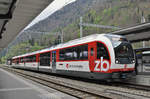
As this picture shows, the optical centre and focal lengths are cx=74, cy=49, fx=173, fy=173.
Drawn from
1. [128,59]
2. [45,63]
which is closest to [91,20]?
[45,63]

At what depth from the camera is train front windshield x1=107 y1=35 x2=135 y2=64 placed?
32.8 feet

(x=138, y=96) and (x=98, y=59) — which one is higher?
(x=98, y=59)

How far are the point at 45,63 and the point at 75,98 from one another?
40.9 feet

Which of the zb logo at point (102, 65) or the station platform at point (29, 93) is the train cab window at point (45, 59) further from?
the zb logo at point (102, 65)

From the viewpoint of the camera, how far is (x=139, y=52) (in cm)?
1445

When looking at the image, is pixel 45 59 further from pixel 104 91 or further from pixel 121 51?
pixel 104 91

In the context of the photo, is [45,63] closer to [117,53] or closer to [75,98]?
[117,53]

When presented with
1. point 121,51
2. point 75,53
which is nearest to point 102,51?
point 121,51

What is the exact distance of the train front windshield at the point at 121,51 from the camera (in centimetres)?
999

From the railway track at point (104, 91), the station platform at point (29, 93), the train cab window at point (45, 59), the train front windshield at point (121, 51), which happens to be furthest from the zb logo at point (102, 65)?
the train cab window at point (45, 59)

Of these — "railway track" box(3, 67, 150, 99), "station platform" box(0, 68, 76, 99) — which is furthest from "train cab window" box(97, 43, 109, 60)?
"station platform" box(0, 68, 76, 99)

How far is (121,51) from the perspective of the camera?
1027cm

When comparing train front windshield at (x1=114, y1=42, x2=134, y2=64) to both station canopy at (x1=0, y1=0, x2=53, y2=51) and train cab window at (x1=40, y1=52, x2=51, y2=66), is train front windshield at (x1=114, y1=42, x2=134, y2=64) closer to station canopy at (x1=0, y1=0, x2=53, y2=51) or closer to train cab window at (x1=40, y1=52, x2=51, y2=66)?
station canopy at (x1=0, y1=0, x2=53, y2=51)

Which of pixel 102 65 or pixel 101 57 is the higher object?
pixel 101 57
